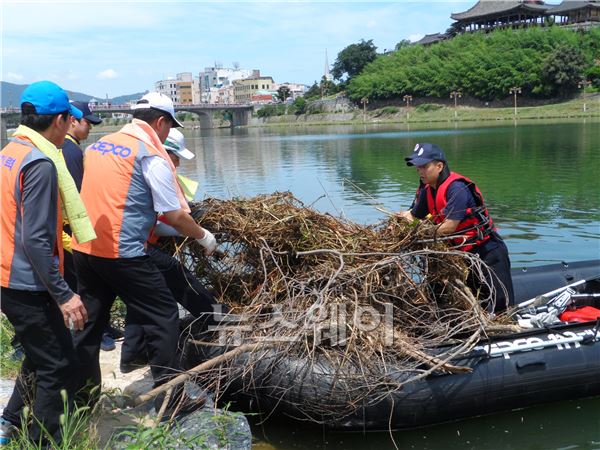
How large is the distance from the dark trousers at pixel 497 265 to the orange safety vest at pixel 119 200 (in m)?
2.82

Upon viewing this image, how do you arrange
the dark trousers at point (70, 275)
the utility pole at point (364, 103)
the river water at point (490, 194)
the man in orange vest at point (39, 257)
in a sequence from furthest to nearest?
the utility pole at point (364, 103) → the river water at point (490, 194) → the dark trousers at point (70, 275) → the man in orange vest at point (39, 257)

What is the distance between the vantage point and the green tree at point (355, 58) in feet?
359

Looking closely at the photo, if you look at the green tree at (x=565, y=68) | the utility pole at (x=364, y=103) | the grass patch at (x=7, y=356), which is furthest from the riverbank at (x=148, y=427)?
the utility pole at (x=364, y=103)

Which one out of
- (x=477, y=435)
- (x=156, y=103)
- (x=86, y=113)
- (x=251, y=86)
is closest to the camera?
(x=156, y=103)

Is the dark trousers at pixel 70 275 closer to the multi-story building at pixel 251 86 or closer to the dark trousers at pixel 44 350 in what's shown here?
the dark trousers at pixel 44 350

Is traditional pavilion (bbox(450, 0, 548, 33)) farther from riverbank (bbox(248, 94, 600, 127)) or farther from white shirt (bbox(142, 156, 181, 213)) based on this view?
white shirt (bbox(142, 156, 181, 213))

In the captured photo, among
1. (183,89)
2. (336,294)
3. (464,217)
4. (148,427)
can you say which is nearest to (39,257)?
(148,427)

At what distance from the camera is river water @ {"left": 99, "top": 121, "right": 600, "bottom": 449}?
15.7 ft

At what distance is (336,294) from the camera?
4562 mm

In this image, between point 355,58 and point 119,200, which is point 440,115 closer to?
point 355,58

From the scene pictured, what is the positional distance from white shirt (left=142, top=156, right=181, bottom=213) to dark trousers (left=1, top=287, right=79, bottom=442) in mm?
825

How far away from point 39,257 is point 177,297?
59.9 inches

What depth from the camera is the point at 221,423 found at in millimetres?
3768

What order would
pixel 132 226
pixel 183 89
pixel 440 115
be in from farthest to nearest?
1. pixel 183 89
2. pixel 440 115
3. pixel 132 226
